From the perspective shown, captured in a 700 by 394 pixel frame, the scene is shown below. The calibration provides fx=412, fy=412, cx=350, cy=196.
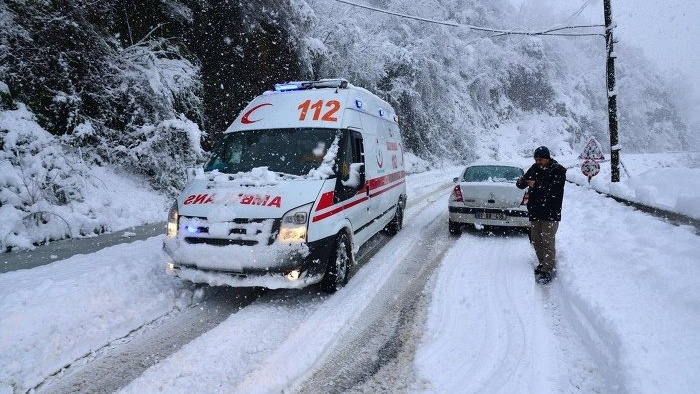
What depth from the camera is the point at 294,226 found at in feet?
15.4

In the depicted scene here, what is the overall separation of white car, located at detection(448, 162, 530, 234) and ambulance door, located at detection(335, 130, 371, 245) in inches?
117

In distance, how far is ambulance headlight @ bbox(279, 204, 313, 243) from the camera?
184 inches

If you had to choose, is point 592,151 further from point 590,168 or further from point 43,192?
point 43,192

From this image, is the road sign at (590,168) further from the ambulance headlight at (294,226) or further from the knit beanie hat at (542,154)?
the ambulance headlight at (294,226)

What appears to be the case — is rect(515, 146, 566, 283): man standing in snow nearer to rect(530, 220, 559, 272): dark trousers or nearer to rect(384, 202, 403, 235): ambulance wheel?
rect(530, 220, 559, 272): dark trousers

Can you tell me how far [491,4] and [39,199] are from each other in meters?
67.2

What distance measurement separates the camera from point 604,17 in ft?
50.6

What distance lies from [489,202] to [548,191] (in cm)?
247

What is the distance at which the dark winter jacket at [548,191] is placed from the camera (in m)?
6.12

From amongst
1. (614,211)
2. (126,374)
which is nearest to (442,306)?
(126,374)

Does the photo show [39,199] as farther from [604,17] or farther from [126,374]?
[604,17]

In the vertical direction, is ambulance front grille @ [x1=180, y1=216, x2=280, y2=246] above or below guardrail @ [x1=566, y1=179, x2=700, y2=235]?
above

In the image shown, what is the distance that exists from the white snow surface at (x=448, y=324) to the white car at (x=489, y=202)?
5.82 ft

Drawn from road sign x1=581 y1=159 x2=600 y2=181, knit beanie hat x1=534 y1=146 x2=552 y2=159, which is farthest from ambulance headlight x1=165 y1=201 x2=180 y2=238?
road sign x1=581 y1=159 x2=600 y2=181
